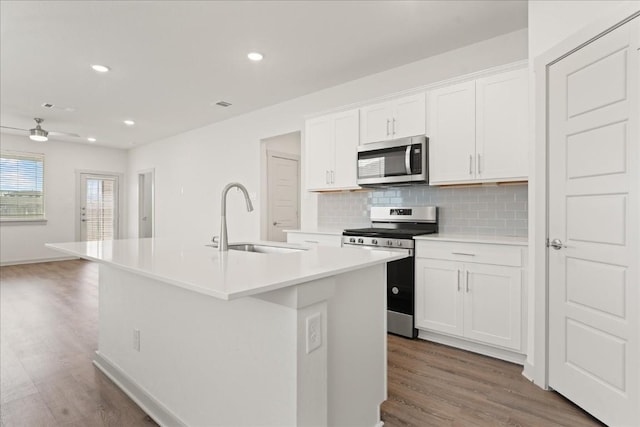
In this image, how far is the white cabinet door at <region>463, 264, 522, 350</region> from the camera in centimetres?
252

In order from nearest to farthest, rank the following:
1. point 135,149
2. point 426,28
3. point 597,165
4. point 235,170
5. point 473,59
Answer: point 597,165 < point 426,28 < point 473,59 < point 235,170 < point 135,149

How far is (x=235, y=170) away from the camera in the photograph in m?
5.66

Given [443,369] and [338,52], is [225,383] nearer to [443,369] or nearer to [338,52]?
[443,369]

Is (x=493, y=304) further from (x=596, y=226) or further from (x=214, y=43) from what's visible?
(x=214, y=43)

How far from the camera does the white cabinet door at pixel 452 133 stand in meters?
2.91

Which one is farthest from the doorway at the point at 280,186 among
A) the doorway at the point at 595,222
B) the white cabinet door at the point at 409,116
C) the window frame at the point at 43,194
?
the window frame at the point at 43,194

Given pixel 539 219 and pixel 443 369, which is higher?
pixel 539 219

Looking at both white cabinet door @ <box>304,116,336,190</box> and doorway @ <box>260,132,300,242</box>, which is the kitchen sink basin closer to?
white cabinet door @ <box>304,116,336,190</box>

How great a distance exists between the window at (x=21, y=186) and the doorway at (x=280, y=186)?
213 inches

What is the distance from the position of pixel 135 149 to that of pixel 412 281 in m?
7.78

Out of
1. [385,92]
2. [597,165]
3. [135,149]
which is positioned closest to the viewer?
[597,165]

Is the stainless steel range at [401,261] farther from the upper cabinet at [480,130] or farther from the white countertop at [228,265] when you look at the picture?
the white countertop at [228,265]

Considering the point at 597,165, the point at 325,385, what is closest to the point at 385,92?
the point at 597,165

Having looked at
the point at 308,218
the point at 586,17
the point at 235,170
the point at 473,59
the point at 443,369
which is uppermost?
the point at 473,59
